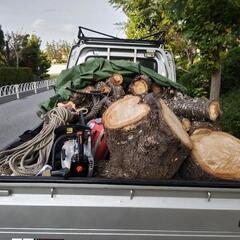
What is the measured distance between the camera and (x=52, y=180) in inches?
103

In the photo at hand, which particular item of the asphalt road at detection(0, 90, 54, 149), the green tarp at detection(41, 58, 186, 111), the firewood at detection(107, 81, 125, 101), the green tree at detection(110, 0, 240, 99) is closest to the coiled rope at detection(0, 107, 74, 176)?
the firewood at detection(107, 81, 125, 101)

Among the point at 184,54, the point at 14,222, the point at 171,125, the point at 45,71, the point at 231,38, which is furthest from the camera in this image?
the point at 45,71

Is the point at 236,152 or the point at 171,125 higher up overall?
the point at 171,125

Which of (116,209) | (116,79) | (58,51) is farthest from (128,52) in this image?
(58,51)

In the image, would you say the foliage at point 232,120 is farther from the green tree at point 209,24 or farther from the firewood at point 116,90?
the firewood at point 116,90

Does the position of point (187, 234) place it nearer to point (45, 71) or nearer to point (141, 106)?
point (141, 106)

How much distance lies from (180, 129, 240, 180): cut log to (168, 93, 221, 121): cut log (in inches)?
31.7

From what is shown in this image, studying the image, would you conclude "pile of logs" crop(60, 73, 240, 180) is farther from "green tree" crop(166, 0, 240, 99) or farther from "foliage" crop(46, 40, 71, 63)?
"foliage" crop(46, 40, 71, 63)

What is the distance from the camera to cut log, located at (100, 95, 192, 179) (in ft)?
9.68

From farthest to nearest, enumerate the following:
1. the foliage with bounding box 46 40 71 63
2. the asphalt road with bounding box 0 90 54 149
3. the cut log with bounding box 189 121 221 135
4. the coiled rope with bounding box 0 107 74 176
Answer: the foliage with bounding box 46 40 71 63
the asphalt road with bounding box 0 90 54 149
the cut log with bounding box 189 121 221 135
the coiled rope with bounding box 0 107 74 176

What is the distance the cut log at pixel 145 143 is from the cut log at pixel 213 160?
95 mm

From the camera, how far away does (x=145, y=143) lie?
2957mm

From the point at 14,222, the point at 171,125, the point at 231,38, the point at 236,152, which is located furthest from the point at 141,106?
the point at 231,38

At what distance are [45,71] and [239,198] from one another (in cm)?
5433
